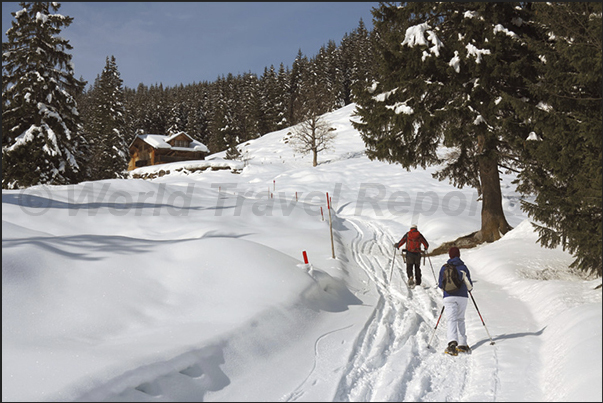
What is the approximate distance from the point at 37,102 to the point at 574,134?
23415 millimetres

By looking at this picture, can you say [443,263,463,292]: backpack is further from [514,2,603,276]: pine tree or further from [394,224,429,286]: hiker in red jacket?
[394,224,429,286]: hiker in red jacket

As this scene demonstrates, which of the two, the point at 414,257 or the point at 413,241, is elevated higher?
the point at 413,241

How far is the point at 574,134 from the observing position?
7.24 m

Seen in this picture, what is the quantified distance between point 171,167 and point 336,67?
5151cm

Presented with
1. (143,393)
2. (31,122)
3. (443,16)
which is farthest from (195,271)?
(31,122)

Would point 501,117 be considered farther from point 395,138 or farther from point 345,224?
point 345,224

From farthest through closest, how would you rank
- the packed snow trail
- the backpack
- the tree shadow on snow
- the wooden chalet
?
the wooden chalet → the backpack → the tree shadow on snow → the packed snow trail

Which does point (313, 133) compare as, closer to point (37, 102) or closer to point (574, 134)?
point (37, 102)

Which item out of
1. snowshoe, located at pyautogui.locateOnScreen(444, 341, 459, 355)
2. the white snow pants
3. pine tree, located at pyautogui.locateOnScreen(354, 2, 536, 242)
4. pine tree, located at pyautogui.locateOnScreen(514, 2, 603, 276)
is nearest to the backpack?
the white snow pants

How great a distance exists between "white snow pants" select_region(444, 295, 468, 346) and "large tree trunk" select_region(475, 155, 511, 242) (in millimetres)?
8183

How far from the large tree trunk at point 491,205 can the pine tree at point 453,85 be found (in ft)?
0.10

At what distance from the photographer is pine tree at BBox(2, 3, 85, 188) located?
64.6ft

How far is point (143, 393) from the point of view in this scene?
4203mm

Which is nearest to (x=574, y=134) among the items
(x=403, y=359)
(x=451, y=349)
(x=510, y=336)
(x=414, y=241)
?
(x=510, y=336)
